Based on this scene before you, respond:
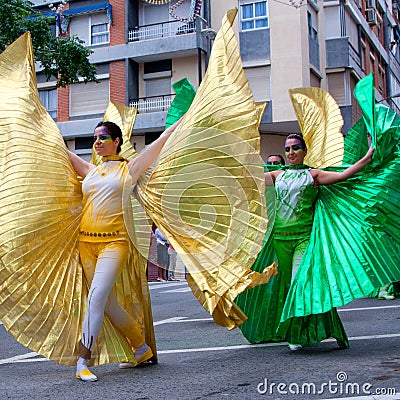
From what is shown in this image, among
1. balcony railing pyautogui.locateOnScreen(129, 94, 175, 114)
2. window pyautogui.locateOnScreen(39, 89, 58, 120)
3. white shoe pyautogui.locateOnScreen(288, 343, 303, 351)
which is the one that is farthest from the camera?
window pyautogui.locateOnScreen(39, 89, 58, 120)

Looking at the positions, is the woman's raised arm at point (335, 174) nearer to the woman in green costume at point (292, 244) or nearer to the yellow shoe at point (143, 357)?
the woman in green costume at point (292, 244)

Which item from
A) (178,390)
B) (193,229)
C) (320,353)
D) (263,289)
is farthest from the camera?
(263,289)

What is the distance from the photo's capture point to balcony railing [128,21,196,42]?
87.4ft

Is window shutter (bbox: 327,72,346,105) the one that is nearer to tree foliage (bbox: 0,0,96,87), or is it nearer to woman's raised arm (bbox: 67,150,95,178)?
tree foliage (bbox: 0,0,96,87)

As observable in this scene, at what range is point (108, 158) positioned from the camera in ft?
16.4

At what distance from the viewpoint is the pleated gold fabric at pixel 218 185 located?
14.6ft

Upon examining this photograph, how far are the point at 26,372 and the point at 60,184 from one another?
4.69 ft

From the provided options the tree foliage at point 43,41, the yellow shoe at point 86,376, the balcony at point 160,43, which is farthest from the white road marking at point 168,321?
the balcony at point 160,43

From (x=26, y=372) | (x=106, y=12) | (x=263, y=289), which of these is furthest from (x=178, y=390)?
(x=106, y=12)

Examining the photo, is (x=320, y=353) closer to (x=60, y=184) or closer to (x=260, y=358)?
(x=260, y=358)

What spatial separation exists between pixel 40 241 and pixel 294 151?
2257mm

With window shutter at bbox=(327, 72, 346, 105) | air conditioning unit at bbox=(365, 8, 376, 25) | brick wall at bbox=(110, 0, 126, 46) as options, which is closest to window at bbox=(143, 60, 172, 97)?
brick wall at bbox=(110, 0, 126, 46)

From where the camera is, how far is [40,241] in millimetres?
4844

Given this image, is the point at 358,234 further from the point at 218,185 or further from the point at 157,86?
the point at 157,86
